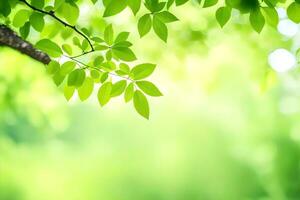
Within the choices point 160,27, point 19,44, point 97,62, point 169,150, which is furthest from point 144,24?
point 169,150

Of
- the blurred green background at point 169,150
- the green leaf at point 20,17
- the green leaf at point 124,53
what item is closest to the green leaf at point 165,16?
the green leaf at point 124,53

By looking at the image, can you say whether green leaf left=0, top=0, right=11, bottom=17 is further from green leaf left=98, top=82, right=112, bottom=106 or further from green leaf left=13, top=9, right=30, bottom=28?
green leaf left=98, top=82, right=112, bottom=106

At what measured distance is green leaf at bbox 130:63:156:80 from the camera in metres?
1.04

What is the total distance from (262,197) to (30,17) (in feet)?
35.4

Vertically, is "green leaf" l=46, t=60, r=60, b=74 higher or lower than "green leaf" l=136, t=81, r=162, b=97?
higher

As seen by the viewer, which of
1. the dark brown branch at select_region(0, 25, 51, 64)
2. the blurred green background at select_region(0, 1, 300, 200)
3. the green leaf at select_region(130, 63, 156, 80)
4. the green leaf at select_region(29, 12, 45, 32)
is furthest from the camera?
the blurred green background at select_region(0, 1, 300, 200)

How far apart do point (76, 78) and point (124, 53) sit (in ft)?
0.41

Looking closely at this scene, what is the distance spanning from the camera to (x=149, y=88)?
1.05 meters

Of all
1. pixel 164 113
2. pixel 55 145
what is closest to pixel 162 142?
pixel 164 113

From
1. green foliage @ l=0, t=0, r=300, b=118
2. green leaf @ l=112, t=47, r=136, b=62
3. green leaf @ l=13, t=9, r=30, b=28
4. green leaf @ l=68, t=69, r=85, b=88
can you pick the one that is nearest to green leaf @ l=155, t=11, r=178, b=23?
green foliage @ l=0, t=0, r=300, b=118

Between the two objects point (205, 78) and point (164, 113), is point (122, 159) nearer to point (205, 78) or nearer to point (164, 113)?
point (164, 113)

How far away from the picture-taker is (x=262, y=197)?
11.2m

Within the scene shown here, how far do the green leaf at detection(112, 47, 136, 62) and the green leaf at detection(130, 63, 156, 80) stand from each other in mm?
34

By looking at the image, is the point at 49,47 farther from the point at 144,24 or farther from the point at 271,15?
the point at 271,15
